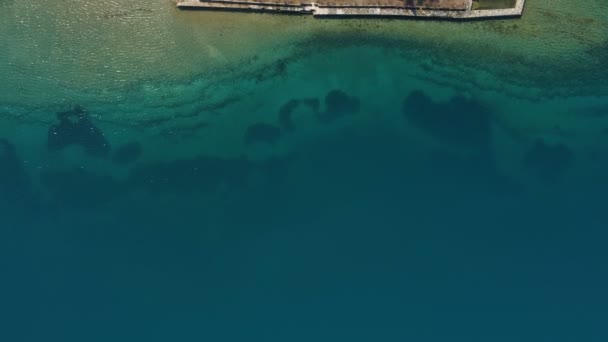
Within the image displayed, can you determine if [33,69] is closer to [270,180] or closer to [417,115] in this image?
[270,180]

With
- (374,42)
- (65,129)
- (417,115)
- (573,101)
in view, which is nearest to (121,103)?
(65,129)

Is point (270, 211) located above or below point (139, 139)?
below

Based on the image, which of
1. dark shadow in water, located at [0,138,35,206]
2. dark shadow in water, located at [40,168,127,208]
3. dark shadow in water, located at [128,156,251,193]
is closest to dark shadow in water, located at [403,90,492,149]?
dark shadow in water, located at [128,156,251,193]

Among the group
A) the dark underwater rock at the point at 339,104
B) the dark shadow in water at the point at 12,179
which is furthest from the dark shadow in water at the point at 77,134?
the dark underwater rock at the point at 339,104

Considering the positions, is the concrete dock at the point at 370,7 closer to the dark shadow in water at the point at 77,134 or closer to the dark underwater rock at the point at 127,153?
the dark underwater rock at the point at 127,153

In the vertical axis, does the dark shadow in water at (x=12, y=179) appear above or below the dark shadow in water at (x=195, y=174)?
above

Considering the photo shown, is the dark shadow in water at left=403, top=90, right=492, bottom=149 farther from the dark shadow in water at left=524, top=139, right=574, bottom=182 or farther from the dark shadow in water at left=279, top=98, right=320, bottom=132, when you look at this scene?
the dark shadow in water at left=279, top=98, right=320, bottom=132
